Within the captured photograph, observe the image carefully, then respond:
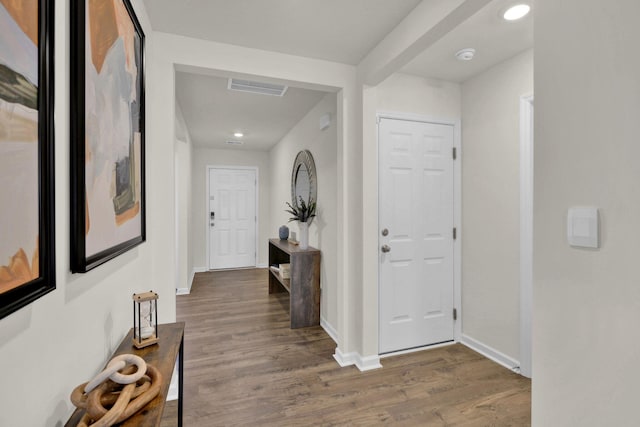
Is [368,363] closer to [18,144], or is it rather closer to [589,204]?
[589,204]

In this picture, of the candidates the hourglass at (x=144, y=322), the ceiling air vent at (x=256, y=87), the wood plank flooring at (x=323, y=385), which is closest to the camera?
the hourglass at (x=144, y=322)

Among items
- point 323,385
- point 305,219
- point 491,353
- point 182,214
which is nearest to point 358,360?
point 323,385

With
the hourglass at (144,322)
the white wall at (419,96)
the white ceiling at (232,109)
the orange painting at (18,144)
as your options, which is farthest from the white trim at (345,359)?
the white ceiling at (232,109)

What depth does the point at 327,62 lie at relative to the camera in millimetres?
2387

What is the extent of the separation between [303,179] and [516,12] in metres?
2.66

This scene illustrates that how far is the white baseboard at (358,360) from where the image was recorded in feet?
7.77

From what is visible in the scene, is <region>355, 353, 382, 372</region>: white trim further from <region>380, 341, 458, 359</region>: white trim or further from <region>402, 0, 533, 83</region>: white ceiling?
<region>402, 0, 533, 83</region>: white ceiling

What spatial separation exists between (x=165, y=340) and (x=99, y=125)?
0.88 m

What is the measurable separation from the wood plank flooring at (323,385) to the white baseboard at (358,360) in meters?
0.05

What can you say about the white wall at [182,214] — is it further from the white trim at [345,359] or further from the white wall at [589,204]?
the white wall at [589,204]

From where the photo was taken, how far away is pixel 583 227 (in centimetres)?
97

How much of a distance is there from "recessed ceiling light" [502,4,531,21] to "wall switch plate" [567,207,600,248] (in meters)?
1.39

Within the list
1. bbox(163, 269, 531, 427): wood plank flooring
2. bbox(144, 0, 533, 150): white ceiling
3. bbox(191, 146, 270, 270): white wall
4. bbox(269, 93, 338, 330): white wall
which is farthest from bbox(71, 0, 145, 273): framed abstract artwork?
bbox(191, 146, 270, 270): white wall

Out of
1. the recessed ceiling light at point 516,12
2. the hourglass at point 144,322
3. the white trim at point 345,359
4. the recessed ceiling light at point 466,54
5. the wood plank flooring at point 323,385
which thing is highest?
the recessed ceiling light at point 466,54
